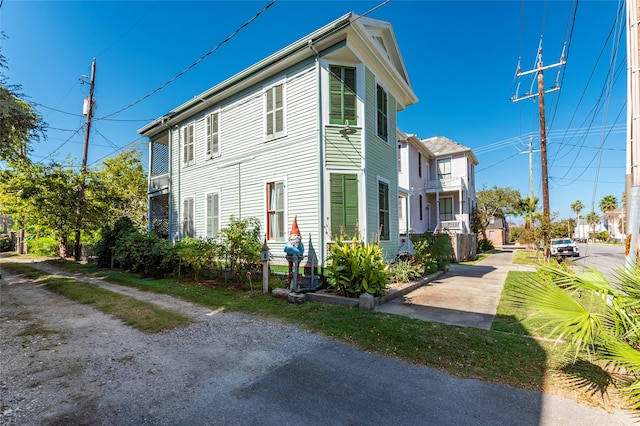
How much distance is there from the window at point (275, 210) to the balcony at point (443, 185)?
15.7 meters

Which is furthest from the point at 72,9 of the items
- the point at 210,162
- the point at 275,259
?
the point at 275,259

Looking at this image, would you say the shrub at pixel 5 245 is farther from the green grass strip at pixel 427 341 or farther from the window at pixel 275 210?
the green grass strip at pixel 427 341

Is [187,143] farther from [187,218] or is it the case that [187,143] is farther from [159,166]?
[187,218]

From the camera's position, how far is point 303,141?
8664 mm

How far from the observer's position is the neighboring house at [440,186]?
1969 centimetres

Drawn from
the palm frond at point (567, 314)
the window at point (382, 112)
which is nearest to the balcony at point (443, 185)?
the window at point (382, 112)

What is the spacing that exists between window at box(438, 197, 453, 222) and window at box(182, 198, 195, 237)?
1866 centimetres

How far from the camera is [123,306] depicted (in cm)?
658

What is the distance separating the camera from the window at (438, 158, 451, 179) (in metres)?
22.9

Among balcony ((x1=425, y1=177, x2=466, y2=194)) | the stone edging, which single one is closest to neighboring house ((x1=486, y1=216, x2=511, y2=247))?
balcony ((x1=425, y1=177, x2=466, y2=194))

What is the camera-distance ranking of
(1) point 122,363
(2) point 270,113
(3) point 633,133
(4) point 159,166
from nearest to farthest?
(1) point 122,363, (3) point 633,133, (2) point 270,113, (4) point 159,166

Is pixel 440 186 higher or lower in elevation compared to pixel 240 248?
higher

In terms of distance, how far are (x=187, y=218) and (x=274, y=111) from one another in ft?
21.0

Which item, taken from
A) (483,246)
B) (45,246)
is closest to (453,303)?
(483,246)
